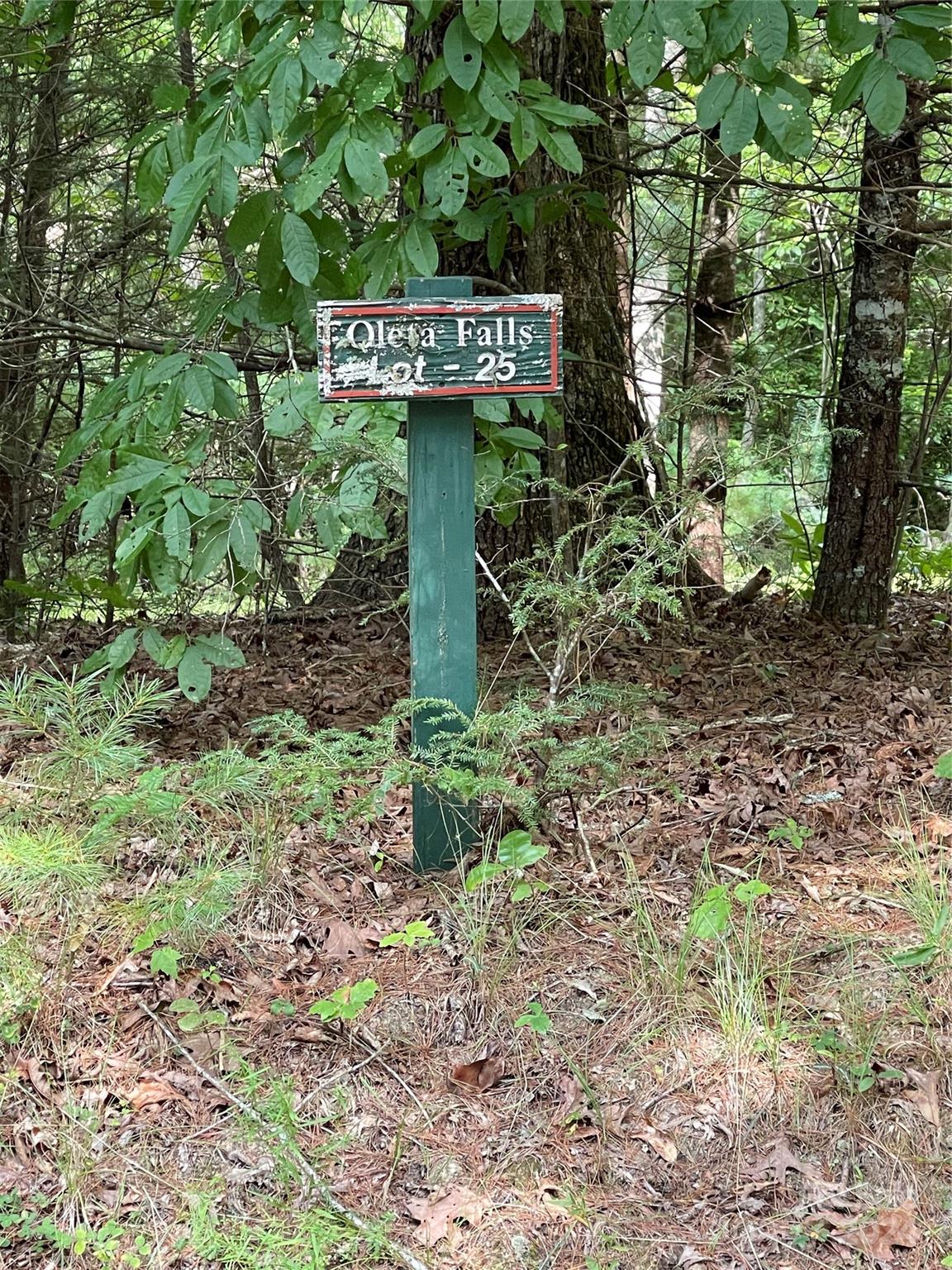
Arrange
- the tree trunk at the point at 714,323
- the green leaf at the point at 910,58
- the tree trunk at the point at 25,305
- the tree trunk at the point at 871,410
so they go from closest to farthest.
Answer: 1. the green leaf at the point at 910,58
2. the tree trunk at the point at 871,410
3. the tree trunk at the point at 25,305
4. the tree trunk at the point at 714,323

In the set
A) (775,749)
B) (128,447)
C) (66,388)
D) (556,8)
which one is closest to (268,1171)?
(128,447)

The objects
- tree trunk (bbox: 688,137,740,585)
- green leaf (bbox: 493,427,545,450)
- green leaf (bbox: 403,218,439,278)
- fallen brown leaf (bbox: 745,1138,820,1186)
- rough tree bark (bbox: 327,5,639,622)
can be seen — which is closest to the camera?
fallen brown leaf (bbox: 745,1138,820,1186)

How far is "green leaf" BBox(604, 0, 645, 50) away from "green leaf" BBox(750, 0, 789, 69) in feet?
0.90

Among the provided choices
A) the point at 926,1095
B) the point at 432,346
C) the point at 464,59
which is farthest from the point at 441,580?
the point at 926,1095

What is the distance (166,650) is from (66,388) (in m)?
4.06

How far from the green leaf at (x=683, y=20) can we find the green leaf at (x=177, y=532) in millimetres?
1796

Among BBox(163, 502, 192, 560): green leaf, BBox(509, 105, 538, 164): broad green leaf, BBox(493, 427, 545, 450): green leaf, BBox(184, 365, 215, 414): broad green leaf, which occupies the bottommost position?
BBox(163, 502, 192, 560): green leaf

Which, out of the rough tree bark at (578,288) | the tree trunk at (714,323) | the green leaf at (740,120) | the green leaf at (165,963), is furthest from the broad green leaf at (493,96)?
the tree trunk at (714,323)

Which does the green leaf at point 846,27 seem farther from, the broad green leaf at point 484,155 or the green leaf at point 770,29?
the broad green leaf at point 484,155

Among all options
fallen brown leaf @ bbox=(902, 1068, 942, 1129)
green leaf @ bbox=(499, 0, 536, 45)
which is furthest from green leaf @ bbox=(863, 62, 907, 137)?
fallen brown leaf @ bbox=(902, 1068, 942, 1129)

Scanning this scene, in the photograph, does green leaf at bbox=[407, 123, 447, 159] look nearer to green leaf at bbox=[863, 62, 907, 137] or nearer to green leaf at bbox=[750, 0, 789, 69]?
green leaf at bbox=[750, 0, 789, 69]

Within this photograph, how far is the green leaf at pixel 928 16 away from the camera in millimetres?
2895

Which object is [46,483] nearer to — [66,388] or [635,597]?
[66,388]

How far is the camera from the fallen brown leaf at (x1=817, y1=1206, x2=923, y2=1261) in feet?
7.47
